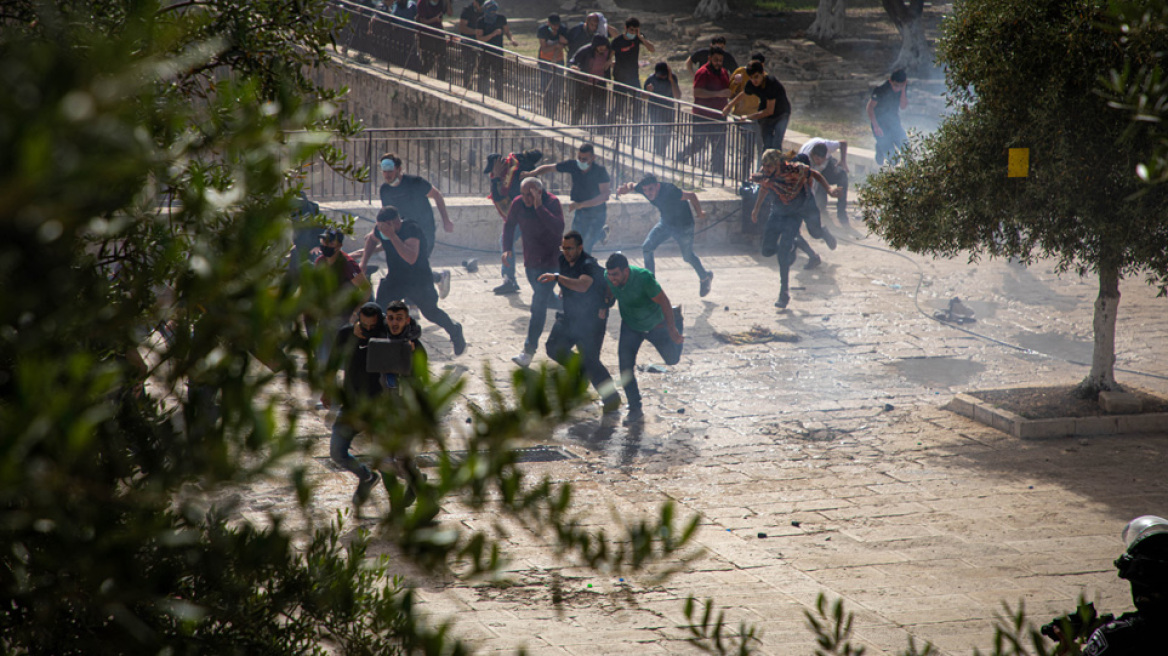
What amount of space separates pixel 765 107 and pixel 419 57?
1047 centimetres

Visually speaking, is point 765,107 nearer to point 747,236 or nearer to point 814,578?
point 747,236

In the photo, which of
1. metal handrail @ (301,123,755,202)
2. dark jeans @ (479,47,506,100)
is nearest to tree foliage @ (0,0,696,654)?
metal handrail @ (301,123,755,202)

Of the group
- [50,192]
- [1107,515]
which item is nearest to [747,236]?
[1107,515]

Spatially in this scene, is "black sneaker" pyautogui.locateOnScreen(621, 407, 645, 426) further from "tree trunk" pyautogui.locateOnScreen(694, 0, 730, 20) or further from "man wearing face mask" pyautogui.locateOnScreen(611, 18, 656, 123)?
"tree trunk" pyautogui.locateOnScreen(694, 0, 730, 20)

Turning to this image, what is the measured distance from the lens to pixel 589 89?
62.6 ft

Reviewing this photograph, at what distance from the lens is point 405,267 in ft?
37.4

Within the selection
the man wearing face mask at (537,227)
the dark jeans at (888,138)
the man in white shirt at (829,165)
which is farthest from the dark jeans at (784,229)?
the dark jeans at (888,138)

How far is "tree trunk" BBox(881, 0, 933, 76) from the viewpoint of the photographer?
3130 cm

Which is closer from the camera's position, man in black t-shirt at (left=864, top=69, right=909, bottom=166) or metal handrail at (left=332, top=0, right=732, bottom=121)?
metal handrail at (left=332, top=0, right=732, bottom=121)

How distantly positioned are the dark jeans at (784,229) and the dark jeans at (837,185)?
322cm

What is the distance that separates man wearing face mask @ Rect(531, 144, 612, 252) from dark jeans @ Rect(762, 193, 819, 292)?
2103 mm

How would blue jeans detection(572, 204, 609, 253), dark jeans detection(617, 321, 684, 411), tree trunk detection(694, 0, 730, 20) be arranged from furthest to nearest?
tree trunk detection(694, 0, 730, 20) < blue jeans detection(572, 204, 609, 253) < dark jeans detection(617, 321, 684, 411)

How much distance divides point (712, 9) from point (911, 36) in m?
8.77

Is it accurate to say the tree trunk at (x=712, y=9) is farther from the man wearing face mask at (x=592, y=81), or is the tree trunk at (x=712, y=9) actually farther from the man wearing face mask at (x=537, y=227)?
the man wearing face mask at (x=537, y=227)
